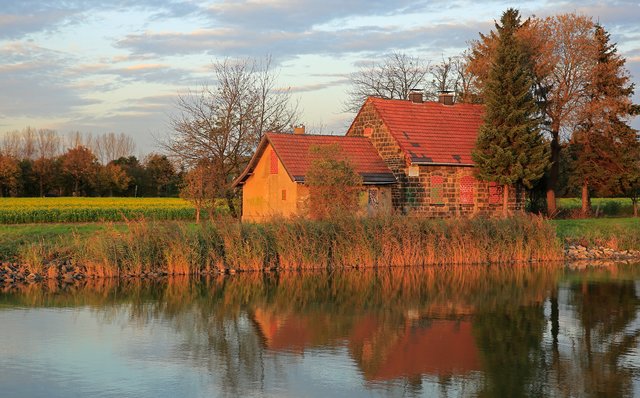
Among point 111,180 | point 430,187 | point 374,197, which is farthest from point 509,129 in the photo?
point 111,180

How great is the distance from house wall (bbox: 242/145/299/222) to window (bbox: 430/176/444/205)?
23.5 feet

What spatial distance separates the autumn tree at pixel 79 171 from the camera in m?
82.5

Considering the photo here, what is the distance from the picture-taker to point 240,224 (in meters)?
25.0

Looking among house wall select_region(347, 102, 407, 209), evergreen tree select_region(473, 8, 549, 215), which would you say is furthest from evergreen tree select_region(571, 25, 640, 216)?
house wall select_region(347, 102, 407, 209)

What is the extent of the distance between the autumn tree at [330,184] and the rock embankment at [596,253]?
7.94 metres

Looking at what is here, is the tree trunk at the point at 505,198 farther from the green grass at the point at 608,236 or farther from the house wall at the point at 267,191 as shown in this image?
the house wall at the point at 267,191

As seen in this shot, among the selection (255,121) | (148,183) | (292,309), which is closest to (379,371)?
(292,309)

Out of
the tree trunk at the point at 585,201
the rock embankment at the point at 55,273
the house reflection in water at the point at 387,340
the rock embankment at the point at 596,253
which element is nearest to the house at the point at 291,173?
the rock embankment at the point at 596,253

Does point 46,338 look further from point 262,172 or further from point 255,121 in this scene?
point 255,121

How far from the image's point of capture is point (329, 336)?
14.7 metres

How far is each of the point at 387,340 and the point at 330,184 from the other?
56.5 ft

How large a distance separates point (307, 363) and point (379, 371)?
1128mm

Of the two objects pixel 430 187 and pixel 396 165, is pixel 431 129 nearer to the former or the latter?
pixel 396 165

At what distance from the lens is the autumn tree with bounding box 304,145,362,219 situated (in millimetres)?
31016
